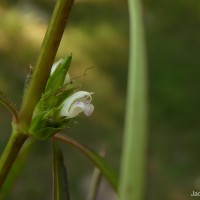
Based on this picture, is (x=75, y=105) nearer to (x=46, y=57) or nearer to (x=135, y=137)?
(x=46, y=57)

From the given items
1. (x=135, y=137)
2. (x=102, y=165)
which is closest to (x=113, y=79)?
(x=102, y=165)

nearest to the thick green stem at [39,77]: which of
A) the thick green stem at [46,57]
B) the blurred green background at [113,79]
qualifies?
the thick green stem at [46,57]

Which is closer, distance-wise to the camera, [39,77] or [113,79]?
[39,77]

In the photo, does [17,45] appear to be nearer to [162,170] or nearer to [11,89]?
[11,89]

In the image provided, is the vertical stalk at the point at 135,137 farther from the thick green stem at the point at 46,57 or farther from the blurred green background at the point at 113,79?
the blurred green background at the point at 113,79

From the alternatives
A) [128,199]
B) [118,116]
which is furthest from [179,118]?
Result: [128,199]

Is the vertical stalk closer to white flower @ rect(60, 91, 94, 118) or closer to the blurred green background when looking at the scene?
white flower @ rect(60, 91, 94, 118)

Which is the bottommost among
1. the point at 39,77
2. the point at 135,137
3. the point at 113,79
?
the point at 135,137
